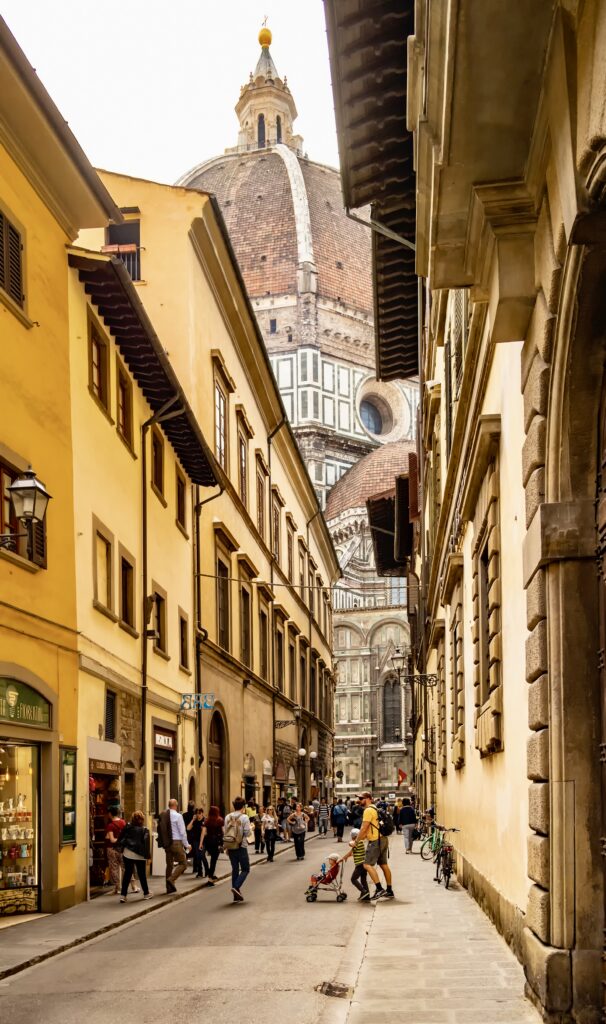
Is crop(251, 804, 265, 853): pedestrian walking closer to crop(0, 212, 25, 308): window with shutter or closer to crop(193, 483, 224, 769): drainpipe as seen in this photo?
crop(193, 483, 224, 769): drainpipe

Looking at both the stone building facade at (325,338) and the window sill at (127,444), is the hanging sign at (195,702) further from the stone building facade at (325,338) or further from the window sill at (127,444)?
the stone building facade at (325,338)

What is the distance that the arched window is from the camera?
3711 inches

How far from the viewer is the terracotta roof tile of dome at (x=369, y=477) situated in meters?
103

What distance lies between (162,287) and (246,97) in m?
119

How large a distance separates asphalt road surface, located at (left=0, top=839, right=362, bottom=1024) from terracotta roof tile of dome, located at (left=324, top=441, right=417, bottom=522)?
8545cm

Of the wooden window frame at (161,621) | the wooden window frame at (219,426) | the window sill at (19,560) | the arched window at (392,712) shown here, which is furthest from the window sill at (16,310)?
the arched window at (392,712)

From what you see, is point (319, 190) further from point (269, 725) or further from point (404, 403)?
point (269, 725)

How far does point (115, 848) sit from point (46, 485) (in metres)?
5.74

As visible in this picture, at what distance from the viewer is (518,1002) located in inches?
347

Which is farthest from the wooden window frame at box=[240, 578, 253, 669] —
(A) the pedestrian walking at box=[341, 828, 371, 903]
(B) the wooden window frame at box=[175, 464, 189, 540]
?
(A) the pedestrian walking at box=[341, 828, 371, 903]

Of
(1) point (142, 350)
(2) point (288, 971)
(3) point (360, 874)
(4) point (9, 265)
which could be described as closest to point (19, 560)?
(4) point (9, 265)

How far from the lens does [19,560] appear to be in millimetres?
15500

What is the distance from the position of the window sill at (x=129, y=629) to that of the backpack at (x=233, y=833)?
4144mm

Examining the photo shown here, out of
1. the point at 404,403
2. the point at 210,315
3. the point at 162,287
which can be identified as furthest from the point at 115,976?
the point at 404,403
